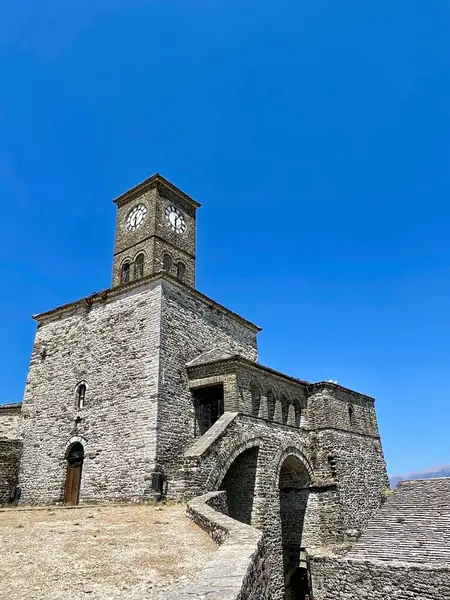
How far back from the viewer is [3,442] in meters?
18.9

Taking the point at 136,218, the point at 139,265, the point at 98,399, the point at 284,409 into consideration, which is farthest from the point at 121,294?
the point at 284,409

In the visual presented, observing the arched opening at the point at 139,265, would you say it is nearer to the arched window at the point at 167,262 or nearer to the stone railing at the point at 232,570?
the arched window at the point at 167,262

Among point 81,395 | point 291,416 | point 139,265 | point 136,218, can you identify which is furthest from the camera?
point 136,218

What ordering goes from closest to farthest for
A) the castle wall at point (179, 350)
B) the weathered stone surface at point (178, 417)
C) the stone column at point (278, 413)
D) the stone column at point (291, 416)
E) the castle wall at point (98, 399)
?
the weathered stone surface at point (178, 417) → the castle wall at point (179, 350) → the castle wall at point (98, 399) → the stone column at point (278, 413) → the stone column at point (291, 416)

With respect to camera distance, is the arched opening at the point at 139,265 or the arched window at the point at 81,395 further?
the arched opening at the point at 139,265

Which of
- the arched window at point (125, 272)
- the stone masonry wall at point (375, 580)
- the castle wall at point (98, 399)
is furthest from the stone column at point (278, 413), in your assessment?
the arched window at point (125, 272)

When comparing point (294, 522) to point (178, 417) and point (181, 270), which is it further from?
point (181, 270)

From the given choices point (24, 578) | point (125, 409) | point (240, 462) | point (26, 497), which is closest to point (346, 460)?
point (240, 462)

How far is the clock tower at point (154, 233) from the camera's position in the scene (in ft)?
69.7

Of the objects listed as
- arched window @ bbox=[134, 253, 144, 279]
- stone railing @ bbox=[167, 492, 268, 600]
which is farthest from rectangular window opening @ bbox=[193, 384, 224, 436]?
stone railing @ bbox=[167, 492, 268, 600]

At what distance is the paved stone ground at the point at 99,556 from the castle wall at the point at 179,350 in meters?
4.86

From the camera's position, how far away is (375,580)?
11.8 m

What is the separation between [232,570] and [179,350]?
44.4 feet

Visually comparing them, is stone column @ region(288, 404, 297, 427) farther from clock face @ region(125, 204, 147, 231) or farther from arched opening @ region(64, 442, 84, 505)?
clock face @ region(125, 204, 147, 231)
